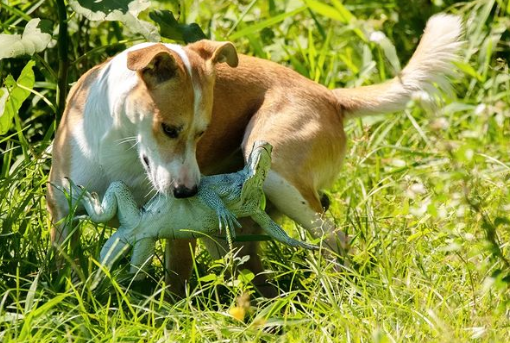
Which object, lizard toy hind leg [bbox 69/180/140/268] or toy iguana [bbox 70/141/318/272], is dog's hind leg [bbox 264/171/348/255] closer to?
toy iguana [bbox 70/141/318/272]

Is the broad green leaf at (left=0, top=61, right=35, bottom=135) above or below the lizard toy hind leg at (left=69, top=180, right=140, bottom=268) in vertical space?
above

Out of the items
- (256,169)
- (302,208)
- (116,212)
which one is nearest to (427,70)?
(302,208)

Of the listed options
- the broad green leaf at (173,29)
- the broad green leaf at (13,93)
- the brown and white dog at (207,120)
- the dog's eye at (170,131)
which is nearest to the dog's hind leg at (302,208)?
the brown and white dog at (207,120)

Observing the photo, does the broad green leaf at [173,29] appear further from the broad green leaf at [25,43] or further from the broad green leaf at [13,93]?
the broad green leaf at [13,93]

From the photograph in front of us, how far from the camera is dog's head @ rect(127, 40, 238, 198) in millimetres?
3861

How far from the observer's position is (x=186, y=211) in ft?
12.5

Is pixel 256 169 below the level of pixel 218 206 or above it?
above

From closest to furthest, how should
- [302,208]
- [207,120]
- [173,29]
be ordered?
1. [207,120]
2. [302,208]
3. [173,29]

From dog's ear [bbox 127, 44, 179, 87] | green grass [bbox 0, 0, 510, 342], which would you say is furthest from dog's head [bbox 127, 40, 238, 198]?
green grass [bbox 0, 0, 510, 342]

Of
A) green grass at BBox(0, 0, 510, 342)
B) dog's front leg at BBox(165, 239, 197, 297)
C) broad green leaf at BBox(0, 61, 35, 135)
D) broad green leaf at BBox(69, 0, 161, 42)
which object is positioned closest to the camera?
green grass at BBox(0, 0, 510, 342)

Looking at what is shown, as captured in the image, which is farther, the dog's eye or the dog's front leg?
the dog's front leg

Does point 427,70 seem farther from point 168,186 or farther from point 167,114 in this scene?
point 168,186

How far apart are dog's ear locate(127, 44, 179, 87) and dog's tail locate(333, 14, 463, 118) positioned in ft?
3.67

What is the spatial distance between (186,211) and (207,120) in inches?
16.5
